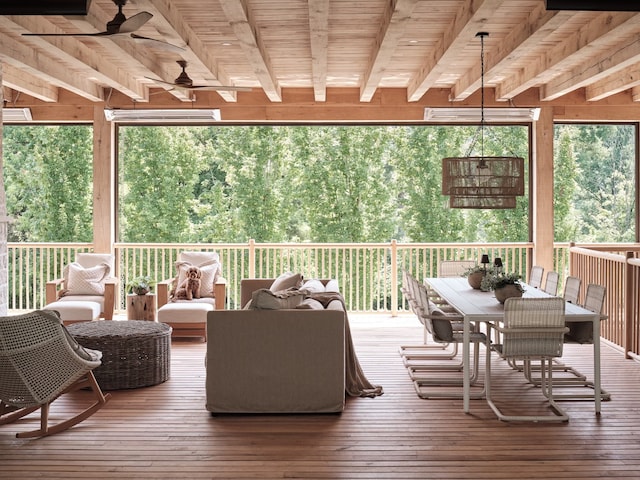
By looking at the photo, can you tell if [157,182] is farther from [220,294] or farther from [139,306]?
[139,306]

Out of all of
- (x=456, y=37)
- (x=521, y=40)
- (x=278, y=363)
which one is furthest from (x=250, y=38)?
(x=278, y=363)

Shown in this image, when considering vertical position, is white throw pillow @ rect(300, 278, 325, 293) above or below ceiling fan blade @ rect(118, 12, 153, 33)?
below

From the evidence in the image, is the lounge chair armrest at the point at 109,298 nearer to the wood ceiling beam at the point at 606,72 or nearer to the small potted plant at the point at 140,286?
the small potted plant at the point at 140,286

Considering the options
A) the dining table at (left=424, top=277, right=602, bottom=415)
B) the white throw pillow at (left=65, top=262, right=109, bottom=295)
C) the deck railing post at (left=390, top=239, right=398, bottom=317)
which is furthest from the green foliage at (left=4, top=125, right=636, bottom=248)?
the dining table at (left=424, top=277, right=602, bottom=415)

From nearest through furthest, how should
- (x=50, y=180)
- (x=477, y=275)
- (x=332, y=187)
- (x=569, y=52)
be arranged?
(x=569, y=52) → (x=477, y=275) → (x=50, y=180) → (x=332, y=187)

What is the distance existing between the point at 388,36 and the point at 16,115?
565cm

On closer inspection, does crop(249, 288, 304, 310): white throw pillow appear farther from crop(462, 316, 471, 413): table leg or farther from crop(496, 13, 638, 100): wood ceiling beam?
crop(496, 13, 638, 100): wood ceiling beam

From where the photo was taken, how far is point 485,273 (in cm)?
654

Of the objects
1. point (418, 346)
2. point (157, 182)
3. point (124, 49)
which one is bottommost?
point (418, 346)

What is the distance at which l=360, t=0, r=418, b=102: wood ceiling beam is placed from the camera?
4.69m

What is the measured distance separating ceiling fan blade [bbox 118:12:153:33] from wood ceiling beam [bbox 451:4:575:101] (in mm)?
2642

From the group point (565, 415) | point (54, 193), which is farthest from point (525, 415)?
point (54, 193)

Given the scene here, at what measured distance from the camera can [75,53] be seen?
21.0 feet

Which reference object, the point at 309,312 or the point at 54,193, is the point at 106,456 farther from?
the point at 54,193
